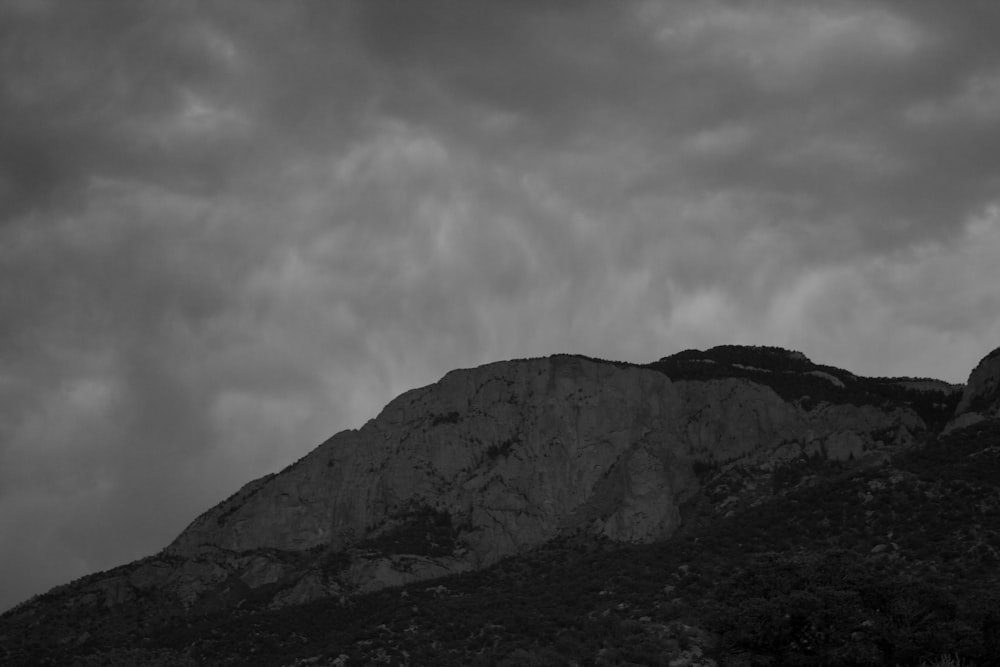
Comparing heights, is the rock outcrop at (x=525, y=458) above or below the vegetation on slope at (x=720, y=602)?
above

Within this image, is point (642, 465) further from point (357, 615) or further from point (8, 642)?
point (8, 642)

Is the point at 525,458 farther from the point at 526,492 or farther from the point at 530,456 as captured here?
the point at 526,492

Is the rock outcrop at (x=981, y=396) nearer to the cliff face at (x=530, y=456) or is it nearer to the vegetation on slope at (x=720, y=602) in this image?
the cliff face at (x=530, y=456)

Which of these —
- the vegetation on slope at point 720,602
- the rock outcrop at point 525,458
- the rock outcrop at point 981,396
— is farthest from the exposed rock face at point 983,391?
the vegetation on slope at point 720,602

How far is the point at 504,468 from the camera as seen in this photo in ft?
388

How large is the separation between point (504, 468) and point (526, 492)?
4.58 metres

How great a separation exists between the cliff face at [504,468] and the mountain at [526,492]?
0.74ft

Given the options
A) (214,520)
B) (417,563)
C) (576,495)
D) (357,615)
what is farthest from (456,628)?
(214,520)

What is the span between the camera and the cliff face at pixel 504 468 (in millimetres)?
107688

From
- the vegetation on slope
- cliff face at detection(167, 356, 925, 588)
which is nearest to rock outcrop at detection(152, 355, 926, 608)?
Answer: cliff face at detection(167, 356, 925, 588)

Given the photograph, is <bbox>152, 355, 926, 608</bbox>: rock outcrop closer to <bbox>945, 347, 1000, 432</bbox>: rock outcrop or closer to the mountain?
the mountain

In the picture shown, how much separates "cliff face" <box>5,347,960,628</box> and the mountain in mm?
225

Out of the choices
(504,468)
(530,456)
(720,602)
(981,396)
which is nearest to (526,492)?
(504,468)

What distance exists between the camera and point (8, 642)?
4168 inches
